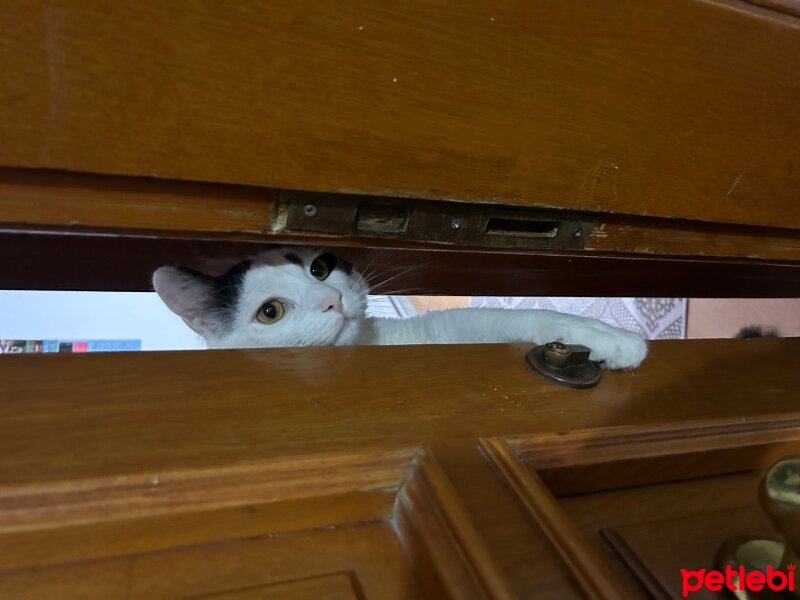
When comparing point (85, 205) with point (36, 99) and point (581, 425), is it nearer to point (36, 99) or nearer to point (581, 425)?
point (36, 99)

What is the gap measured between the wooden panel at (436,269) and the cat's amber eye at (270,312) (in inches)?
4.0

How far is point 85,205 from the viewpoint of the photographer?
14.8 inches

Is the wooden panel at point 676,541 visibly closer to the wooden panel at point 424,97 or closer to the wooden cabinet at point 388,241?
the wooden cabinet at point 388,241

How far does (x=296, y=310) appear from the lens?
0.90 m

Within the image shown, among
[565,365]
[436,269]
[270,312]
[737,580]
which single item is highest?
[270,312]

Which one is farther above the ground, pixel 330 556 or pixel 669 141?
pixel 669 141

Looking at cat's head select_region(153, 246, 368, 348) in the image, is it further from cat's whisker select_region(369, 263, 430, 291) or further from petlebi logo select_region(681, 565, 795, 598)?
petlebi logo select_region(681, 565, 795, 598)

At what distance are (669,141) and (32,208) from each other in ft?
1.68

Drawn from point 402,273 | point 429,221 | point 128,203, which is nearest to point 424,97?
point 429,221

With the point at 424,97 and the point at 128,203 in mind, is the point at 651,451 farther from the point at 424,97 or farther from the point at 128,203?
the point at 128,203

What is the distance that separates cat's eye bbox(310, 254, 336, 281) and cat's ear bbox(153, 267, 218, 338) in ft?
0.62

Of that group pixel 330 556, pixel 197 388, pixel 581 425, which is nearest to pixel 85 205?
pixel 197 388

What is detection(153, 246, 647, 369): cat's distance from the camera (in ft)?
2.86

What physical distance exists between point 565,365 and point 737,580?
0.70 feet
